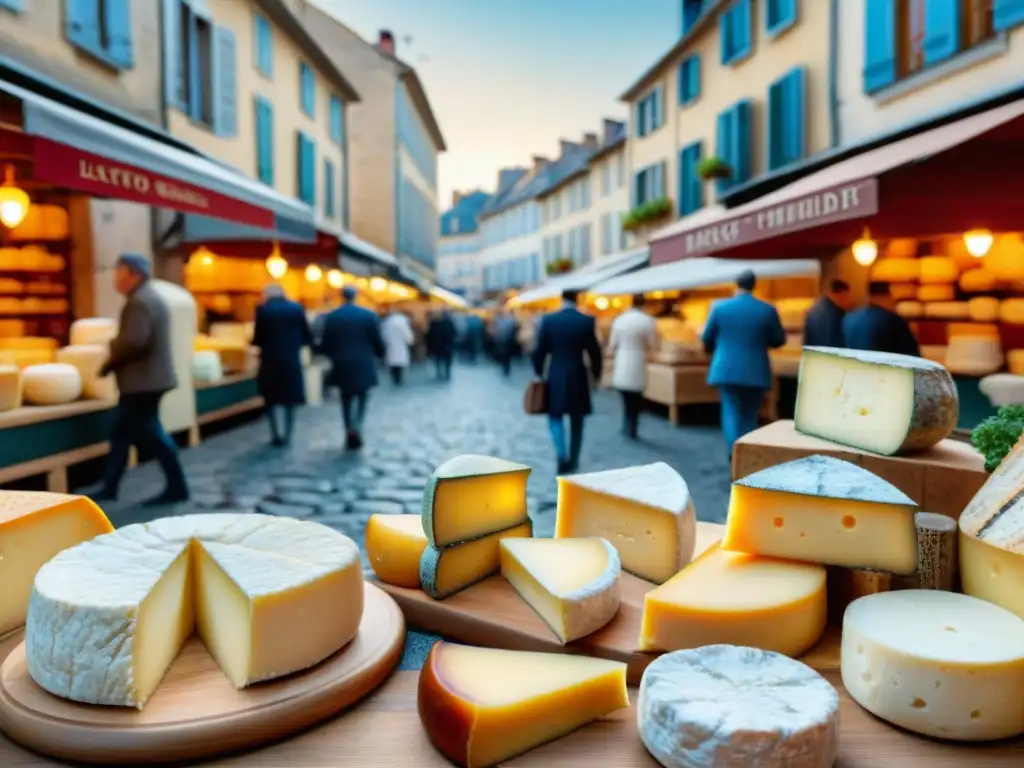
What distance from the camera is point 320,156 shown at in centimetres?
1833

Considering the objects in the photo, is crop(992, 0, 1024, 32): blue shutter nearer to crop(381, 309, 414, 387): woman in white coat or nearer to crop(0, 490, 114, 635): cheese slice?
crop(0, 490, 114, 635): cheese slice

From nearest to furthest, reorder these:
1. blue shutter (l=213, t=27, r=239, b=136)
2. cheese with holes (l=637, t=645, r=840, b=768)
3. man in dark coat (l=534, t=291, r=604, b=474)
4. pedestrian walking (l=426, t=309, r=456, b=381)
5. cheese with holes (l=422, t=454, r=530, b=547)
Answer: cheese with holes (l=637, t=645, r=840, b=768) → cheese with holes (l=422, t=454, r=530, b=547) → man in dark coat (l=534, t=291, r=604, b=474) → blue shutter (l=213, t=27, r=239, b=136) → pedestrian walking (l=426, t=309, r=456, b=381)

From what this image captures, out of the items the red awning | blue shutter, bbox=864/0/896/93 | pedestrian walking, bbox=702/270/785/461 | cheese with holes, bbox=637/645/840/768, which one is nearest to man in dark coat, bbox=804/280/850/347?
the red awning

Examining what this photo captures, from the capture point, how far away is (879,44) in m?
Answer: 8.96

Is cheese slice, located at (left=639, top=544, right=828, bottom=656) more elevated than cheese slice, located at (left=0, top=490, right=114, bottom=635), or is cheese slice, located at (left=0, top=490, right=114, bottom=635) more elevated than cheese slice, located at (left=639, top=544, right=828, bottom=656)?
cheese slice, located at (left=0, top=490, right=114, bottom=635)

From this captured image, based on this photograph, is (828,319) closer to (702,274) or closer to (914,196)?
(914,196)

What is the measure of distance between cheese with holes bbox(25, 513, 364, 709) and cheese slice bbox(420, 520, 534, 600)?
0.20 meters

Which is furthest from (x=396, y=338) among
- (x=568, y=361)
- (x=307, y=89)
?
(x=568, y=361)

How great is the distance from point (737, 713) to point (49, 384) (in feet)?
17.9

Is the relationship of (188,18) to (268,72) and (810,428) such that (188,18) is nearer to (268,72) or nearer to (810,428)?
(268,72)

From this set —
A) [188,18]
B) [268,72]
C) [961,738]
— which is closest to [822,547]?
[961,738]

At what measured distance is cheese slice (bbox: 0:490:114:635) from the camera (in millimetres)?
1628

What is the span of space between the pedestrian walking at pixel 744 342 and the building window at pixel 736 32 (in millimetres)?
8207

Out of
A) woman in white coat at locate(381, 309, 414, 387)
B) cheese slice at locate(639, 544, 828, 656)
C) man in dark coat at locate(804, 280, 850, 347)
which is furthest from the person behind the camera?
woman in white coat at locate(381, 309, 414, 387)
